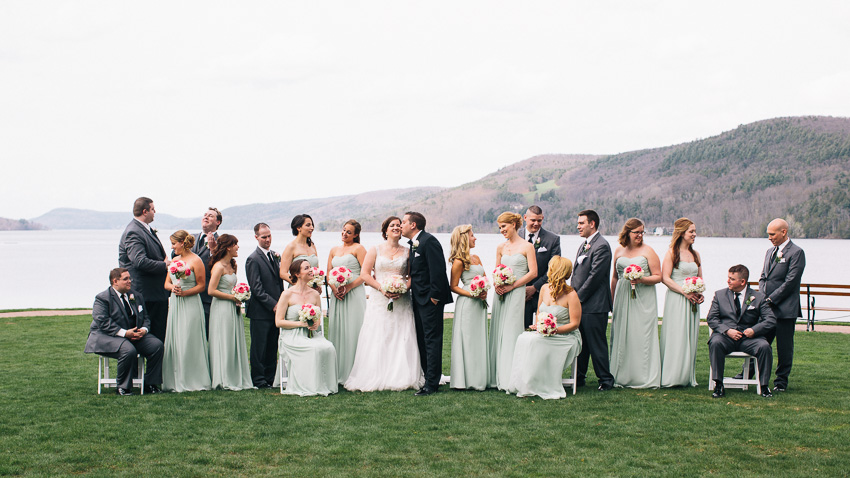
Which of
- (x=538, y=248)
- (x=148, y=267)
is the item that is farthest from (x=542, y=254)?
(x=148, y=267)

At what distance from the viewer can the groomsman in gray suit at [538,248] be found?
9539 mm

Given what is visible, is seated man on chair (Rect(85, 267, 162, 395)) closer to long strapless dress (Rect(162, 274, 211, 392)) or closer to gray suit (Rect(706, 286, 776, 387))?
long strapless dress (Rect(162, 274, 211, 392))

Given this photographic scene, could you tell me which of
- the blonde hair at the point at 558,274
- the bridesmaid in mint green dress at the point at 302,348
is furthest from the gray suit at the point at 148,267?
the blonde hair at the point at 558,274

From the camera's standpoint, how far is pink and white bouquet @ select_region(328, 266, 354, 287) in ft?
30.6

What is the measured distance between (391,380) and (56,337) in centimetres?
849

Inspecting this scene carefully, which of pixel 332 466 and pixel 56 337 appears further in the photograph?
pixel 56 337

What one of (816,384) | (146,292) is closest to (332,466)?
(146,292)

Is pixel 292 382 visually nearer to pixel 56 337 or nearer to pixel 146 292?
pixel 146 292

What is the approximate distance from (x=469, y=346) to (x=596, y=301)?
163cm

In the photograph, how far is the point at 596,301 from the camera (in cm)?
919

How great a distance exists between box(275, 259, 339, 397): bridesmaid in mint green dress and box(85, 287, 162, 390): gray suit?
149 centimetres

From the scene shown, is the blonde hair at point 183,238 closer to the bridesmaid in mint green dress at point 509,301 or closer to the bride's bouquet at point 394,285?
the bride's bouquet at point 394,285

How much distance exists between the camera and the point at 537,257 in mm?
9727

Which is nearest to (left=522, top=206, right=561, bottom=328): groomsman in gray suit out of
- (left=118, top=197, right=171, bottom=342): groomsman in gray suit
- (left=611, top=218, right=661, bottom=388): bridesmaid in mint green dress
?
(left=611, top=218, right=661, bottom=388): bridesmaid in mint green dress
